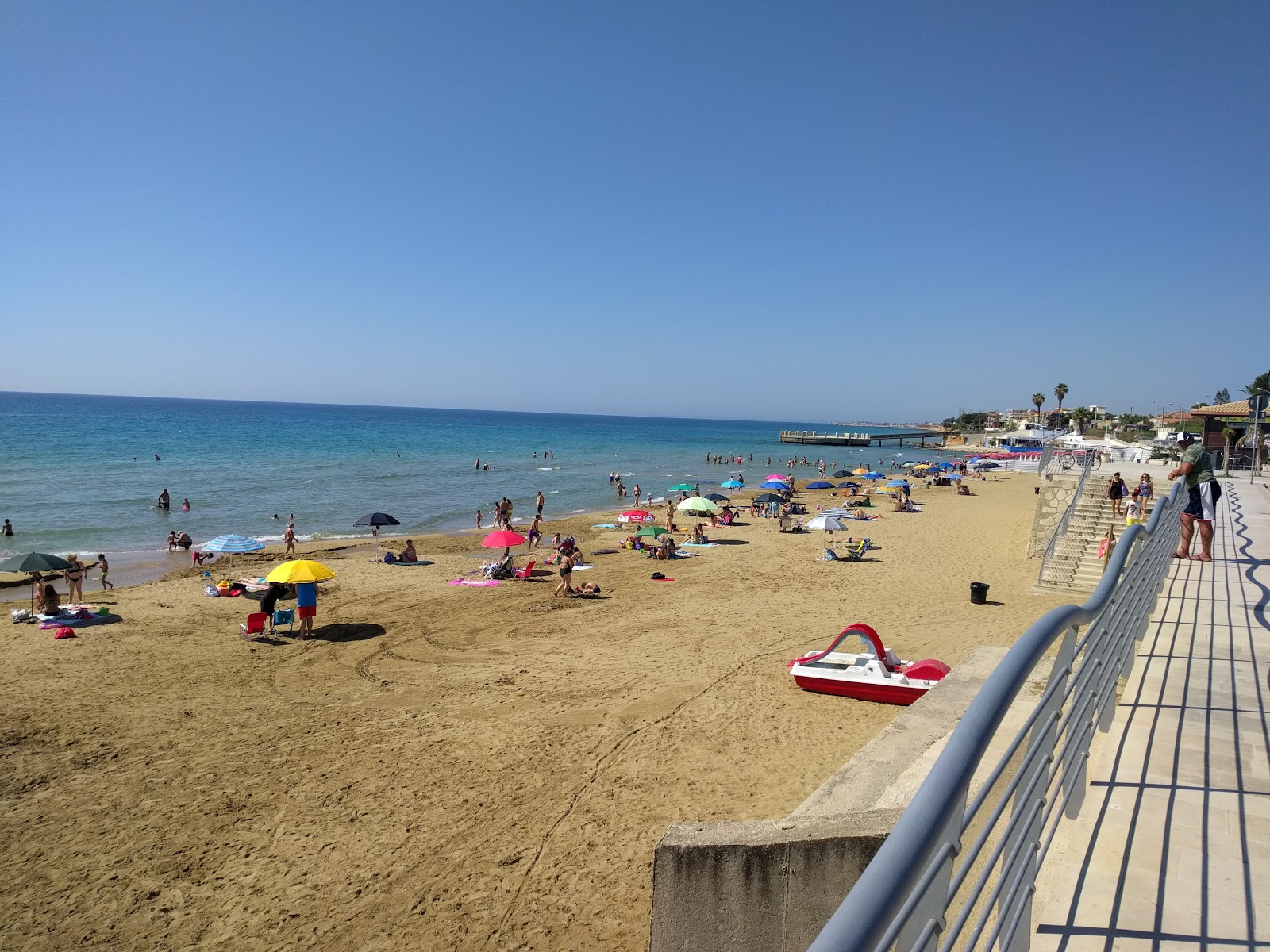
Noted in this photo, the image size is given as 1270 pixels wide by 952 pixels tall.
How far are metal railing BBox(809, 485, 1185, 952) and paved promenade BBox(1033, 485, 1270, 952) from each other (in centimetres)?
23

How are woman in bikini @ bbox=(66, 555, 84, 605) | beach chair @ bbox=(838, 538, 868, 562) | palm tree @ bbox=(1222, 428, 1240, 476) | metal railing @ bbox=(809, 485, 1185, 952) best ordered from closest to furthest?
metal railing @ bbox=(809, 485, 1185, 952) → woman in bikini @ bbox=(66, 555, 84, 605) → beach chair @ bbox=(838, 538, 868, 562) → palm tree @ bbox=(1222, 428, 1240, 476)

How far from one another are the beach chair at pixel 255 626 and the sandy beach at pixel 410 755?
0.52 metres

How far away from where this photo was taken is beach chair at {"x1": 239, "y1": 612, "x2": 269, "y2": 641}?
1326 centimetres

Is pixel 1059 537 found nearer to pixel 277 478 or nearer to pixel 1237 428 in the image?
pixel 1237 428

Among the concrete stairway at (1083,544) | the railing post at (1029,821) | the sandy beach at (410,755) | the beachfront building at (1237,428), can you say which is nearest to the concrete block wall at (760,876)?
the sandy beach at (410,755)

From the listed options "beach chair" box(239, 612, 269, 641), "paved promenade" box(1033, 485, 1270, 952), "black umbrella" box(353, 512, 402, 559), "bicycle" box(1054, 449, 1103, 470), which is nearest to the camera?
"paved promenade" box(1033, 485, 1270, 952)

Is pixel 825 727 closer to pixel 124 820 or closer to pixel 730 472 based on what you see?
pixel 124 820

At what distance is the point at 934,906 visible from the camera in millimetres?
1251

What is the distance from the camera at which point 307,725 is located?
9.27 meters

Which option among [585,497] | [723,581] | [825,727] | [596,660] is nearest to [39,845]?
[596,660]

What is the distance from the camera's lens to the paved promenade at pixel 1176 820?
2.38m

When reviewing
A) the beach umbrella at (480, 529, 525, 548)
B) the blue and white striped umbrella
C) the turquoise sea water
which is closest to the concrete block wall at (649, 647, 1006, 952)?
the beach umbrella at (480, 529, 525, 548)

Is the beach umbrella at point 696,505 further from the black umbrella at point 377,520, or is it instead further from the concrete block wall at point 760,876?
the concrete block wall at point 760,876

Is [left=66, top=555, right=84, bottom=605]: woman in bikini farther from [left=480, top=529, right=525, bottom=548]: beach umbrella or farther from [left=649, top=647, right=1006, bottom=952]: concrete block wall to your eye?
[left=649, top=647, right=1006, bottom=952]: concrete block wall
